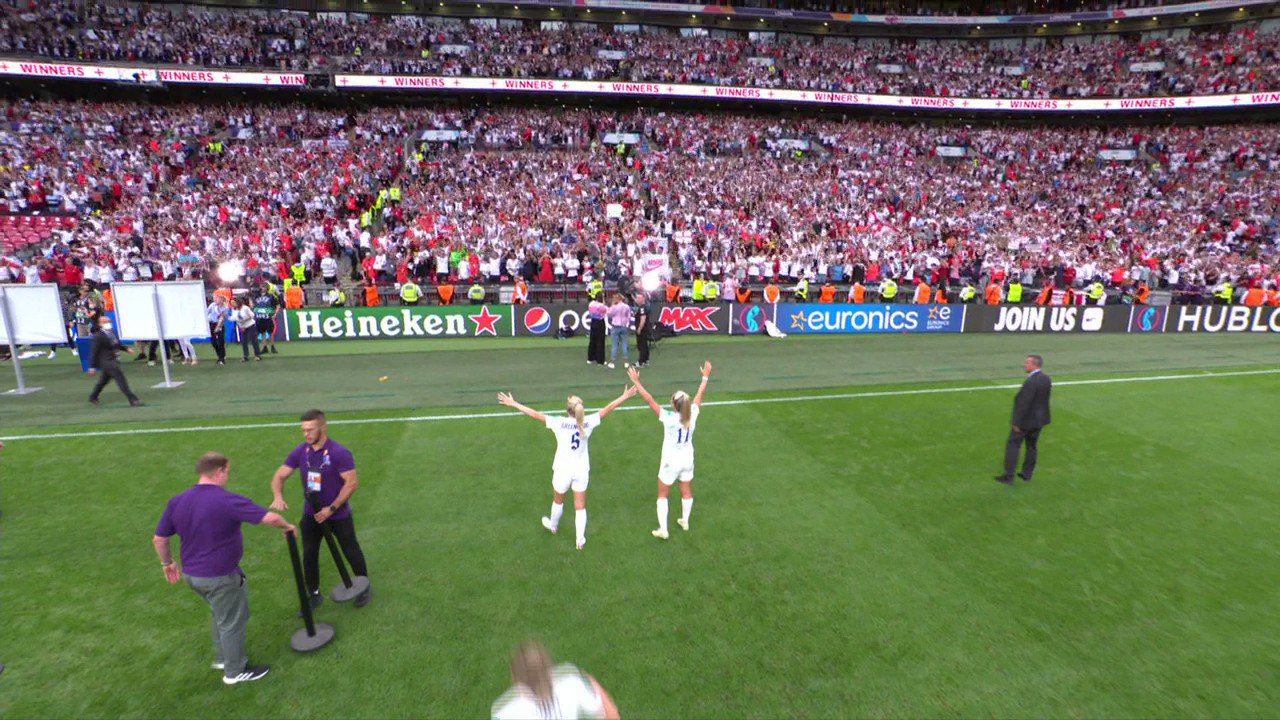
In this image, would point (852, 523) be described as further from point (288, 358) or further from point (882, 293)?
point (882, 293)

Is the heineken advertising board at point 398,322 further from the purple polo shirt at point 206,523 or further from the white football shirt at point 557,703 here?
the white football shirt at point 557,703

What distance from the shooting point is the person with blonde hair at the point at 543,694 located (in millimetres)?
3199

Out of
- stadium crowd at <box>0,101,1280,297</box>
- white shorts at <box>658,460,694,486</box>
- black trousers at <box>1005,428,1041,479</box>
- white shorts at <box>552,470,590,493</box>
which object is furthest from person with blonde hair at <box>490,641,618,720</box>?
stadium crowd at <box>0,101,1280,297</box>

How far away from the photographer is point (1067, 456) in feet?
35.7

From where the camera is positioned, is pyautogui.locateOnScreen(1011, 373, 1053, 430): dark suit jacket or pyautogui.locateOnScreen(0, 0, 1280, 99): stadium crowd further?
pyautogui.locateOnScreen(0, 0, 1280, 99): stadium crowd

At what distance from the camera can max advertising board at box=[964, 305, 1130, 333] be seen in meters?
23.4

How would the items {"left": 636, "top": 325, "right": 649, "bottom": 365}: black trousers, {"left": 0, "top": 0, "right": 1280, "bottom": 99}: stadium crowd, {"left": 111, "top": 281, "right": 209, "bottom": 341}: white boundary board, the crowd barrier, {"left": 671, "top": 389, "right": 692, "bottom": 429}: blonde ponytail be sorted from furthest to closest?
{"left": 0, "top": 0, "right": 1280, "bottom": 99}: stadium crowd, the crowd barrier, {"left": 636, "top": 325, "right": 649, "bottom": 365}: black trousers, {"left": 111, "top": 281, "right": 209, "bottom": 341}: white boundary board, {"left": 671, "top": 389, "right": 692, "bottom": 429}: blonde ponytail

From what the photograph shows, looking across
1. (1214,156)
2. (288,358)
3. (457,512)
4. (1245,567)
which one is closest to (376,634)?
(457,512)

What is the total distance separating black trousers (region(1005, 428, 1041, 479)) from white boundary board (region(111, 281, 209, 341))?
55.3ft

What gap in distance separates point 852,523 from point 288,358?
53.9 ft

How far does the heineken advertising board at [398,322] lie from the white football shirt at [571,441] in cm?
1485

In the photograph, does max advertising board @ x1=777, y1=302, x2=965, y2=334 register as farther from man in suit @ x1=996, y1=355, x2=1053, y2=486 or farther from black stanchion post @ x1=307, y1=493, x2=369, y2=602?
black stanchion post @ x1=307, y1=493, x2=369, y2=602

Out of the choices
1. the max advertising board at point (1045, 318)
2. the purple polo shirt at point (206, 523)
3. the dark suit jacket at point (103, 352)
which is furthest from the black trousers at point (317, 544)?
the max advertising board at point (1045, 318)

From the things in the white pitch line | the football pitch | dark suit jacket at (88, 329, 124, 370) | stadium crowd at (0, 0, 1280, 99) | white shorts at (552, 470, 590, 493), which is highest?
stadium crowd at (0, 0, 1280, 99)
